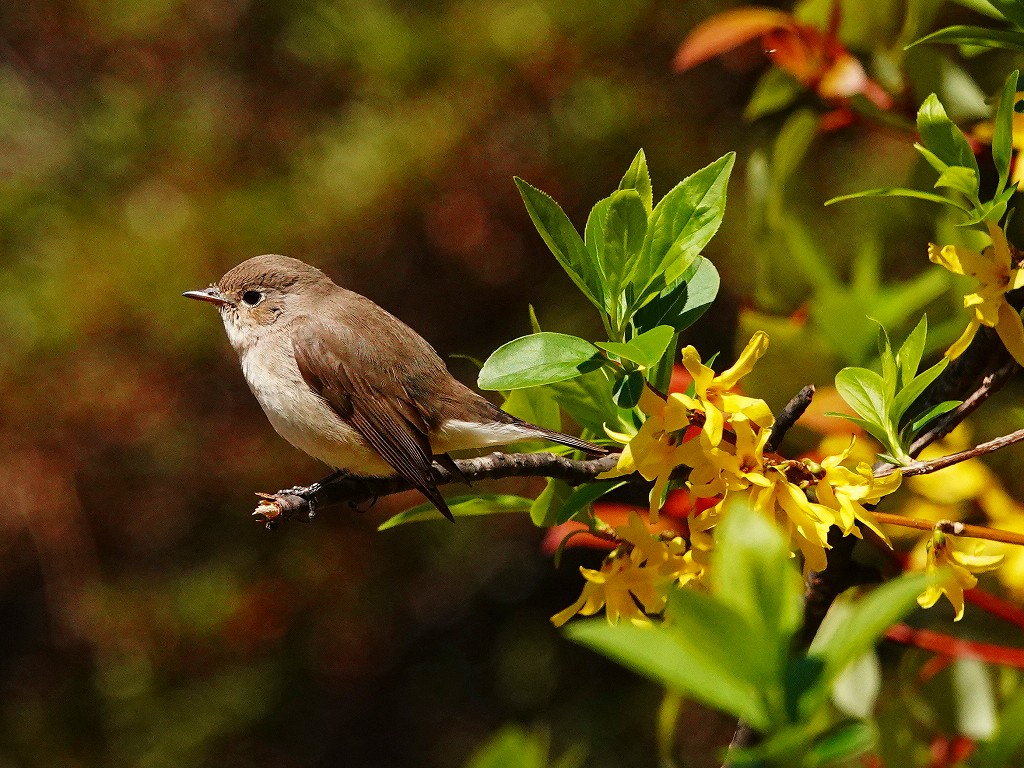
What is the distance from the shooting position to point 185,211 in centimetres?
286

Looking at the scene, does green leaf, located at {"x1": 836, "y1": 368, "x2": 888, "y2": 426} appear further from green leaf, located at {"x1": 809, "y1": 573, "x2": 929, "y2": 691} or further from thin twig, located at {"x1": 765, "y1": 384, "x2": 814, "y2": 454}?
green leaf, located at {"x1": 809, "y1": 573, "x2": 929, "y2": 691}

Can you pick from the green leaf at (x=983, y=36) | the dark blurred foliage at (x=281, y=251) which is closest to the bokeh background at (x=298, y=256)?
the dark blurred foliage at (x=281, y=251)

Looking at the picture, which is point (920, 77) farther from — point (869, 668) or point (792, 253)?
point (869, 668)

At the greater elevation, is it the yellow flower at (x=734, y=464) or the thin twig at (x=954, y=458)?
A: the yellow flower at (x=734, y=464)

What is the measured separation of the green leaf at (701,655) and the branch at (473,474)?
374 millimetres

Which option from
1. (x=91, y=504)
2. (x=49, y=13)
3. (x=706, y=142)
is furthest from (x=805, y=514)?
(x=49, y=13)

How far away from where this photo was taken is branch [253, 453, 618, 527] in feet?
2.96

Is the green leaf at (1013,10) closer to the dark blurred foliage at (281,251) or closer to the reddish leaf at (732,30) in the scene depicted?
the reddish leaf at (732,30)

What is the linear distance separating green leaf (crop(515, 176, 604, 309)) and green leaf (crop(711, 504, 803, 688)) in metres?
0.33

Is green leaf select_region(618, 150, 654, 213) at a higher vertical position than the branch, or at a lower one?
higher

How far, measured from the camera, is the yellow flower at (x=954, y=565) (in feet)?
2.66

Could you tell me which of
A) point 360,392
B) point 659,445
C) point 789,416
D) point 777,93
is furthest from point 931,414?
point 360,392

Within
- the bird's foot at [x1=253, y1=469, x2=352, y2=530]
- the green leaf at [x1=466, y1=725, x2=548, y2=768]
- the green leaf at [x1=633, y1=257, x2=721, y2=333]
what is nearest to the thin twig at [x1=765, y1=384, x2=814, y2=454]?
the green leaf at [x1=633, y1=257, x2=721, y2=333]

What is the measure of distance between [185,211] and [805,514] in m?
2.42
